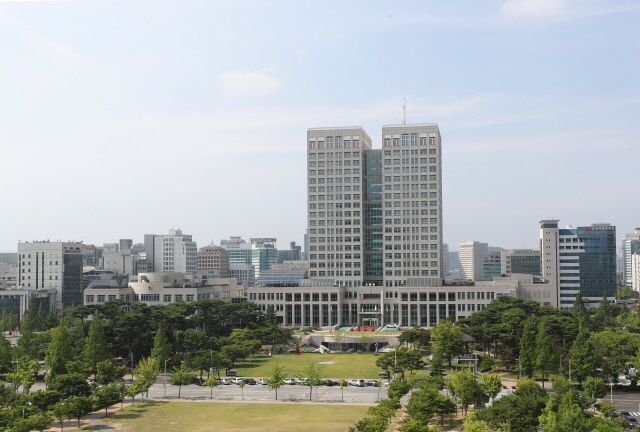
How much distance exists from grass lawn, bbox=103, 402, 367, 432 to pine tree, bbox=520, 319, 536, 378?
30848 millimetres

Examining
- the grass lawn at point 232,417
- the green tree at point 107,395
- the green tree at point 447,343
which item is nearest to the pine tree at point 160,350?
the grass lawn at point 232,417

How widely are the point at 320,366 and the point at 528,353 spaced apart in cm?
4382

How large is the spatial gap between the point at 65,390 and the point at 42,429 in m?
11.1

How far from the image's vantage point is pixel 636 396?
10188cm

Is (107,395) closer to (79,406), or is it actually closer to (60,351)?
(79,406)

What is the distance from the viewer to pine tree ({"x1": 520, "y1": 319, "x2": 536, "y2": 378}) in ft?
351

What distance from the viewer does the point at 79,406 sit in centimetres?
8600

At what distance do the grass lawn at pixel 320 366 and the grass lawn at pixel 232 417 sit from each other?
758 inches

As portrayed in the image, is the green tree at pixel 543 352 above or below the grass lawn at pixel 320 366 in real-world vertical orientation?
above

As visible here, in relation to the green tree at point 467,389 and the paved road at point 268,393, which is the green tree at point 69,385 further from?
the green tree at point 467,389

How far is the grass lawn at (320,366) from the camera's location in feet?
409

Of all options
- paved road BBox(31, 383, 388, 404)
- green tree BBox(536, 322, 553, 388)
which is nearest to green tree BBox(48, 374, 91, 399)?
paved road BBox(31, 383, 388, 404)

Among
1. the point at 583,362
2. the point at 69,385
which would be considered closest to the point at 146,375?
the point at 69,385

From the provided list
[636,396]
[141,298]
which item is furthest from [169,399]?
[141,298]
